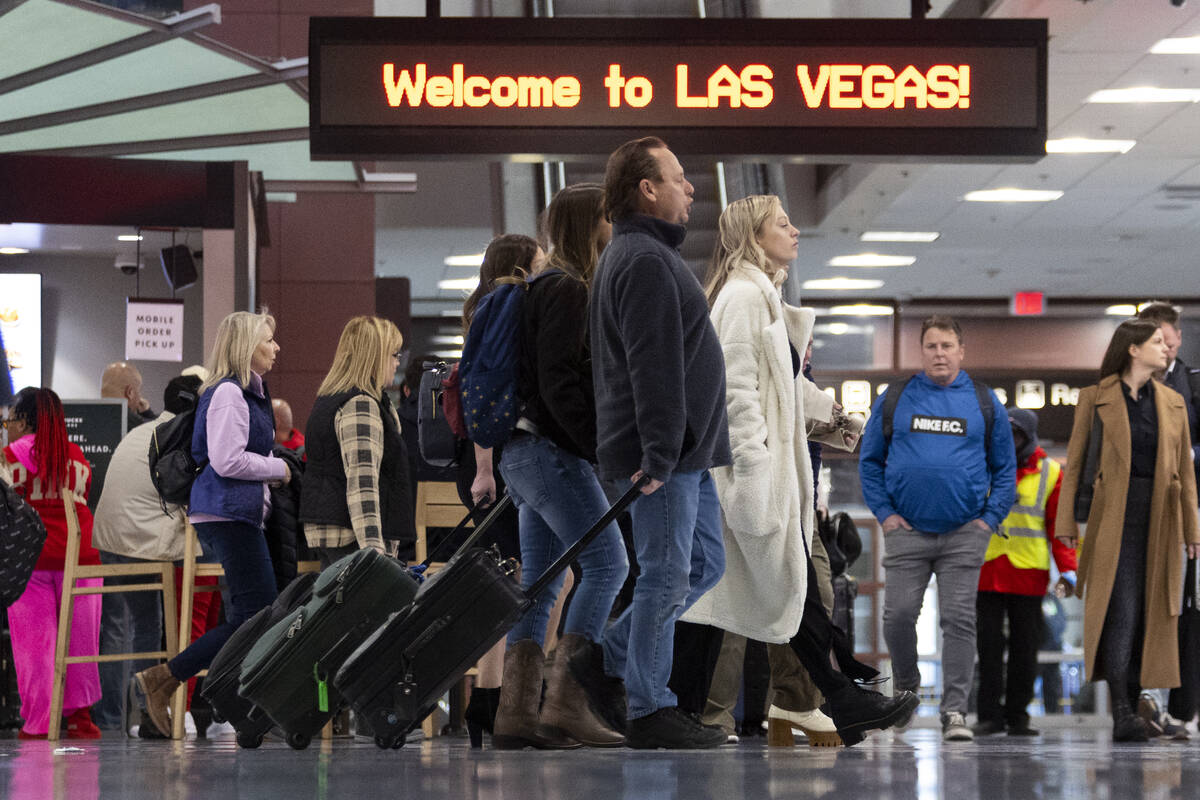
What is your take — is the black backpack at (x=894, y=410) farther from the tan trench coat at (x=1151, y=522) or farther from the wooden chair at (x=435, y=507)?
the wooden chair at (x=435, y=507)

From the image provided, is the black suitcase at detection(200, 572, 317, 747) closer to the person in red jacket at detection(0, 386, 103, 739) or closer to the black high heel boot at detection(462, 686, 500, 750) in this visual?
the black high heel boot at detection(462, 686, 500, 750)


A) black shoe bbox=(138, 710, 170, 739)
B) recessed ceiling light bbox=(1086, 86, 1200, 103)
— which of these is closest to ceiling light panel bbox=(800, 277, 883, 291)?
recessed ceiling light bbox=(1086, 86, 1200, 103)

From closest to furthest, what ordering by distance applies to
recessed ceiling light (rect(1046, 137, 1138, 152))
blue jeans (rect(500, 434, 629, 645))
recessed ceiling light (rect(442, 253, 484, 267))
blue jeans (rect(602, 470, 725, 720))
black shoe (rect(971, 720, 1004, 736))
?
blue jeans (rect(602, 470, 725, 720)) → blue jeans (rect(500, 434, 629, 645)) → black shoe (rect(971, 720, 1004, 736)) → recessed ceiling light (rect(1046, 137, 1138, 152)) → recessed ceiling light (rect(442, 253, 484, 267))

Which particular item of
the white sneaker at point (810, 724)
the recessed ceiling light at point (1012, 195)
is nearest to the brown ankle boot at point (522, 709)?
the white sneaker at point (810, 724)

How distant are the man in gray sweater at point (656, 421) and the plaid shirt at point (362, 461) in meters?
1.66

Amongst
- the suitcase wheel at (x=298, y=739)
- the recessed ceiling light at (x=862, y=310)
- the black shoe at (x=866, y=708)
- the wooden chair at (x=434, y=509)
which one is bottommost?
the suitcase wheel at (x=298, y=739)

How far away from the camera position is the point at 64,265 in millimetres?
13555

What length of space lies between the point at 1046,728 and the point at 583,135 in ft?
16.7

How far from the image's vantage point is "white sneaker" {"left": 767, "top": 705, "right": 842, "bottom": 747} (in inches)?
207

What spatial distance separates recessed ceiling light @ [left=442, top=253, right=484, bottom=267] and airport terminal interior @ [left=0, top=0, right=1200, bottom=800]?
19 cm

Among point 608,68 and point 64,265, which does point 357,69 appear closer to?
point 608,68

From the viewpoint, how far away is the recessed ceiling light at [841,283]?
21.5m

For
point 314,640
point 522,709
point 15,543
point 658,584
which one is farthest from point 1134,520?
point 15,543

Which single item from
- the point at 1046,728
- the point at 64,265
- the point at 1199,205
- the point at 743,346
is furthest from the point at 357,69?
the point at 1199,205
